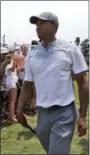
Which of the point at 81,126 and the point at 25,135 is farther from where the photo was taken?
the point at 25,135

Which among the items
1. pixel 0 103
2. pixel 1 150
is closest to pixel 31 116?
pixel 0 103

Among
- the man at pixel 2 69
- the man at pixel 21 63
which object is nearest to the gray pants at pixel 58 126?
the man at pixel 2 69

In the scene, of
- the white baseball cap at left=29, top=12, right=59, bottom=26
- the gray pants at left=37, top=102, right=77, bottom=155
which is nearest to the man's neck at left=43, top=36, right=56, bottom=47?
the white baseball cap at left=29, top=12, right=59, bottom=26

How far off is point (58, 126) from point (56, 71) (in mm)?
495

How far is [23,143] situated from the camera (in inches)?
250

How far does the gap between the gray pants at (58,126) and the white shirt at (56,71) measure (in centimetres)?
7

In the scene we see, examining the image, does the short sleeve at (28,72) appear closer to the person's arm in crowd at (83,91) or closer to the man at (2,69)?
the person's arm in crowd at (83,91)

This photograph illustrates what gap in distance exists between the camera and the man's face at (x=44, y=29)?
11.9ft

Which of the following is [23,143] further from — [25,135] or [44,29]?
[44,29]

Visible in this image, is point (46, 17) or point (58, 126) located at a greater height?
point (46, 17)

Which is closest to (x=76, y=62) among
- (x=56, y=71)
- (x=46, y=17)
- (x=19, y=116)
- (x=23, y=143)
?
(x=56, y=71)

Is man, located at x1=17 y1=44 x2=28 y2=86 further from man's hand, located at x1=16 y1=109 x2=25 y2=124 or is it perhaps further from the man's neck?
the man's neck

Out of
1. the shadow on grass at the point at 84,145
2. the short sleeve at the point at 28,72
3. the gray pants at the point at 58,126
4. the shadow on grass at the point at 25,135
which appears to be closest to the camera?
the gray pants at the point at 58,126

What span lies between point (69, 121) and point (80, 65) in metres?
0.52
